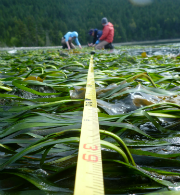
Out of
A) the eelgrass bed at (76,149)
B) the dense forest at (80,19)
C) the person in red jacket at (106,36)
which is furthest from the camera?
the dense forest at (80,19)

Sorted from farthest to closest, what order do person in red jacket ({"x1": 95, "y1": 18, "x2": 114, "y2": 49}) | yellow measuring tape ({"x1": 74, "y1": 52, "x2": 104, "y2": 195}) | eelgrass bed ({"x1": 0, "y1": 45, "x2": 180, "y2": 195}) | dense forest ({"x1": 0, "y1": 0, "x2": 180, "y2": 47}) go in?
dense forest ({"x1": 0, "y1": 0, "x2": 180, "y2": 47}), person in red jacket ({"x1": 95, "y1": 18, "x2": 114, "y2": 49}), eelgrass bed ({"x1": 0, "y1": 45, "x2": 180, "y2": 195}), yellow measuring tape ({"x1": 74, "y1": 52, "x2": 104, "y2": 195})

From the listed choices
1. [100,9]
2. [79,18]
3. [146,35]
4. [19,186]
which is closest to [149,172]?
[19,186]

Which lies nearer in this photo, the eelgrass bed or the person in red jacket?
the eelgrass bed

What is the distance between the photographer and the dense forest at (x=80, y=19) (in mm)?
51625

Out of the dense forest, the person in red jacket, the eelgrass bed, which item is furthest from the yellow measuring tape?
the dense forest

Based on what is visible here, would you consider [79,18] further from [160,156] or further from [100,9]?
[160,156]

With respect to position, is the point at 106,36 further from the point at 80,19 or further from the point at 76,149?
the point at 80,19

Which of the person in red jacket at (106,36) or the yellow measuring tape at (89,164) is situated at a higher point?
the person in red jacket at (106,36)

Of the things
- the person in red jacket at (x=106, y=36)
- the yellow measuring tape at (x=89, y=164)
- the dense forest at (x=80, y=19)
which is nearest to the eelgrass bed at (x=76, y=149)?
the yellow measuring tape at (x=89, y=164)

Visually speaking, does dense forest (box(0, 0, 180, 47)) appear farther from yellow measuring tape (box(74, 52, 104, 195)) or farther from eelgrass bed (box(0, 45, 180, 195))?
yellow measuring tape (box(74, 52, 104, 195))

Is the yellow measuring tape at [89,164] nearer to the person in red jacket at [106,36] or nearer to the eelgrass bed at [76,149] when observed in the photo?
the eelgrass bed at [76,149]

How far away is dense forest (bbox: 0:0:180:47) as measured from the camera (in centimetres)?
5162

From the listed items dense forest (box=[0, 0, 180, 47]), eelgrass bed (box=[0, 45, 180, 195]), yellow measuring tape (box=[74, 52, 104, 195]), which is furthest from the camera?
dense forest (box=[0, 0, 180, 47])

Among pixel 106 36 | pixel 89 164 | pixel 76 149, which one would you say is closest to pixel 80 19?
pixel 106 36
